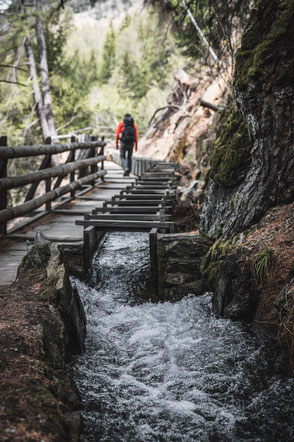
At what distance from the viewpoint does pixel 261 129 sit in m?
4.99

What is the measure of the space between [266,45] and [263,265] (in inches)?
104

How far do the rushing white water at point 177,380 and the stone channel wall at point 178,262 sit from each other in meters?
0.53

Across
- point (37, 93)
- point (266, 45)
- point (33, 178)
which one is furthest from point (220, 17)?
point (37, 93)

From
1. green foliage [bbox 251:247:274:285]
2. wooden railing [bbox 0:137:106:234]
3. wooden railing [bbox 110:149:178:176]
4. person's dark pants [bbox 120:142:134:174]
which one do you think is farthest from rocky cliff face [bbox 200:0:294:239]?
wooden railing [bbox 110:149:178:176]

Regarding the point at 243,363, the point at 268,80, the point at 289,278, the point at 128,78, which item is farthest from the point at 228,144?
the point at 128,78

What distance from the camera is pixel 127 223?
650 centimetres

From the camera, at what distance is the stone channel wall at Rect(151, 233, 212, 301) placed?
5848 millimetres

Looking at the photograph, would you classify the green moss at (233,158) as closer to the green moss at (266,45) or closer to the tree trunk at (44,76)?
the green moss at (266,45)

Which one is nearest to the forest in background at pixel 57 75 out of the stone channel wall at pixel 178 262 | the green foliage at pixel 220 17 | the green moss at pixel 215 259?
the green foliage at pixel 220 17

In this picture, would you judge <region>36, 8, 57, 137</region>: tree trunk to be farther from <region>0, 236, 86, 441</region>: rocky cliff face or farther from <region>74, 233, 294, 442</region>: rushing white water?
<region>0, 236, 86, 441</region>: rocky cliff face

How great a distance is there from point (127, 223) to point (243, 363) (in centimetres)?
337

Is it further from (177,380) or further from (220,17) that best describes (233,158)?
(220,17)

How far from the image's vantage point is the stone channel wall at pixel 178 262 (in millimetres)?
5848

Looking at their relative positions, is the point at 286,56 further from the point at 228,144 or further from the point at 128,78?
the point at 128,78
